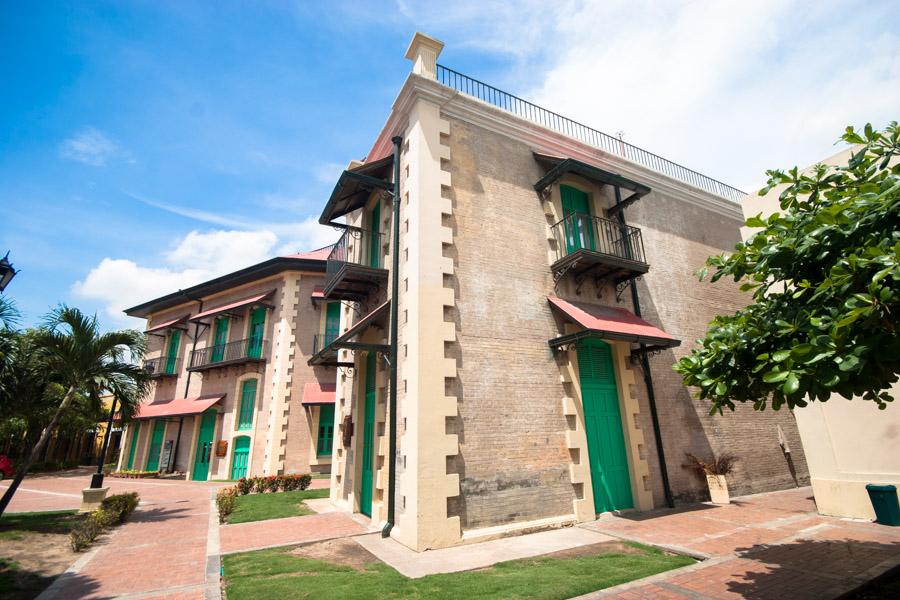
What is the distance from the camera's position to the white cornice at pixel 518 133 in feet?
32.7

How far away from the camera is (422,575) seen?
6.06 m

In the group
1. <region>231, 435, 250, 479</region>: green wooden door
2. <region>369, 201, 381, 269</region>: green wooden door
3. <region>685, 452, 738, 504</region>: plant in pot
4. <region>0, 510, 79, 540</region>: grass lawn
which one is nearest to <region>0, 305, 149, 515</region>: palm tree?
<region>0, 510, 79, 540</region>: grass lawn

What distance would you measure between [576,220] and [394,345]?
229 inches

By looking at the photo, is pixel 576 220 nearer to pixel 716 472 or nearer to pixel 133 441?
pixel 716 472

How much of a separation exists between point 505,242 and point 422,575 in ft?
21.9

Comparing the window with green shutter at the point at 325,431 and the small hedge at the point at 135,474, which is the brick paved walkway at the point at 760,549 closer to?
the window with green shutter at the point at 325,431

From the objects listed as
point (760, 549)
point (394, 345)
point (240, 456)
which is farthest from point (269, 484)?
point (760, 549)

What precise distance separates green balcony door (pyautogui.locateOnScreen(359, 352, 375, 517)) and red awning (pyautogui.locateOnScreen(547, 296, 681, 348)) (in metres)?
4.97

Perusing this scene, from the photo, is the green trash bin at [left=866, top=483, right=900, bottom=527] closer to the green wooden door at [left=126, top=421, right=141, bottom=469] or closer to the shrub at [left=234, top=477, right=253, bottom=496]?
the shrub at [left=234, top=477, right=253, bottom=496]

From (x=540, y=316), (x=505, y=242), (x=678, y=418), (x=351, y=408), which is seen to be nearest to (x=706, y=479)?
(x=678, y=418)

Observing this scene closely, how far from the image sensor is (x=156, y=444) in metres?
24.2

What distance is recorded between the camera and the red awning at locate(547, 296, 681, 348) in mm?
9039

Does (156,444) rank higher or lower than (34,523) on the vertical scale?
higher

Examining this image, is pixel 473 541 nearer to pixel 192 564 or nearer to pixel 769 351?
pixel 192 564
